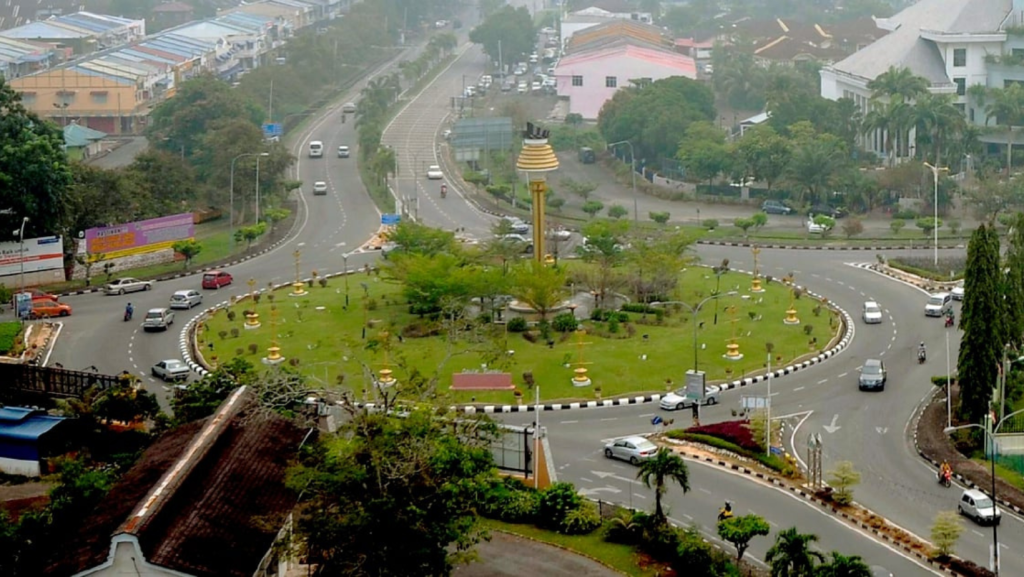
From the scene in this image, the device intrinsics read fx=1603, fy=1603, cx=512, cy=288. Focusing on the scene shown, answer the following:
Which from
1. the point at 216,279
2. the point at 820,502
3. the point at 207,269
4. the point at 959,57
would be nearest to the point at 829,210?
the point at 959,57

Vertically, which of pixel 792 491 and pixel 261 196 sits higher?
pixel 261 196

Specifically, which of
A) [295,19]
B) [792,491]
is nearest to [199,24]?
[295,19]

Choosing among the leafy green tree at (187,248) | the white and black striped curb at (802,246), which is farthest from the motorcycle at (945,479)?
the leafy green tree at (187,248)

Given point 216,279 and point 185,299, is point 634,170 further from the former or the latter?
point 185,299

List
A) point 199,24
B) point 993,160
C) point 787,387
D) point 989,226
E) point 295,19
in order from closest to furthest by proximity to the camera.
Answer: point 989,226, point 787,387, point 993,160, point 199,24, point 295,19

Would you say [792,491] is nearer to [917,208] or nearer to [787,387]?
[787,387]

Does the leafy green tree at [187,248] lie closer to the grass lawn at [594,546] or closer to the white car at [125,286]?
the white car at [125,286]

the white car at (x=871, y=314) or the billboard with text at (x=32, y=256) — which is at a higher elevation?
the billboard with text at (x=32, y=256)
